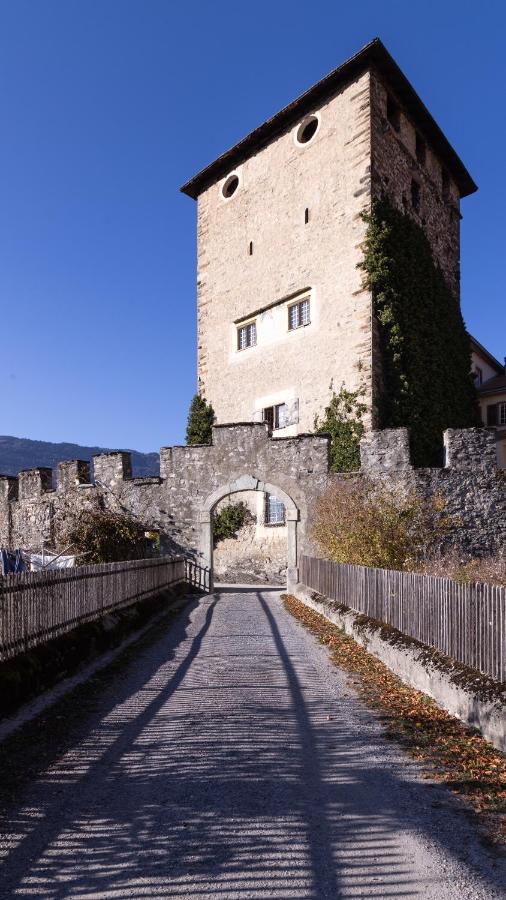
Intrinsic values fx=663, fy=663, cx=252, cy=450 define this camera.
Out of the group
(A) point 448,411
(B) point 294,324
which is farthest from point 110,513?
(A) point 448,411

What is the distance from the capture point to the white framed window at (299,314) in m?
26.0

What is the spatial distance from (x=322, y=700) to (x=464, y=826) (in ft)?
10.5

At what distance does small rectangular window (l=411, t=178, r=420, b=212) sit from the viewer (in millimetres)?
26669

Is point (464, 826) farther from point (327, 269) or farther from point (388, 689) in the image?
point (327, 269)

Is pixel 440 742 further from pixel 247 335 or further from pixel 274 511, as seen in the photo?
pixel 247 335

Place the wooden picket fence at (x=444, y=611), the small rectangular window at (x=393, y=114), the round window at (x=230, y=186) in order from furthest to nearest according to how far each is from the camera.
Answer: the round window at (x=230, y=186) → the small rectangular window at (x=393, y=114) → the wooden picket fence at (x=444, y=611)

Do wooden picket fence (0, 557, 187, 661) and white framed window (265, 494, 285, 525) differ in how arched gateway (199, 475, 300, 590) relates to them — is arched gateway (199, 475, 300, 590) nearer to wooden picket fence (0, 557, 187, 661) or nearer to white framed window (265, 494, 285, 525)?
white framed window (265, 494, 285, 525)

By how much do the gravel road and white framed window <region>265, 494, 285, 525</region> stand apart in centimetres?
1731

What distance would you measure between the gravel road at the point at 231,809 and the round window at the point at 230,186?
2658 cm

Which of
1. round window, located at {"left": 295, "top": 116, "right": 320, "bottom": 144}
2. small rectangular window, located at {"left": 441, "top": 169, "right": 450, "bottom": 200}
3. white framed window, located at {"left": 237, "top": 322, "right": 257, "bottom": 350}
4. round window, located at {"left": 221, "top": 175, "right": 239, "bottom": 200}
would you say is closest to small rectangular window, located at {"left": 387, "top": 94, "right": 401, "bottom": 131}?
round window, located at {"left": 295, "top": 116, "right": 320, "bottom": 144}

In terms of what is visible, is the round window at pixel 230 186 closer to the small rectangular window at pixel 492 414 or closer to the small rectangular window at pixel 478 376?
the small rectangular window at pixel 478 376

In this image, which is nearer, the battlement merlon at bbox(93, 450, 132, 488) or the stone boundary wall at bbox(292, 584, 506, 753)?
the stone boundary wall at bbox(292, 584, 506, 753)

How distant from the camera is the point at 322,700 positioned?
7258 mm

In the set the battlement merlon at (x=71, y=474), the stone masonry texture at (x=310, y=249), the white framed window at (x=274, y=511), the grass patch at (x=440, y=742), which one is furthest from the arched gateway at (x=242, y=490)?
the grass patch at (x=440, y=742)
